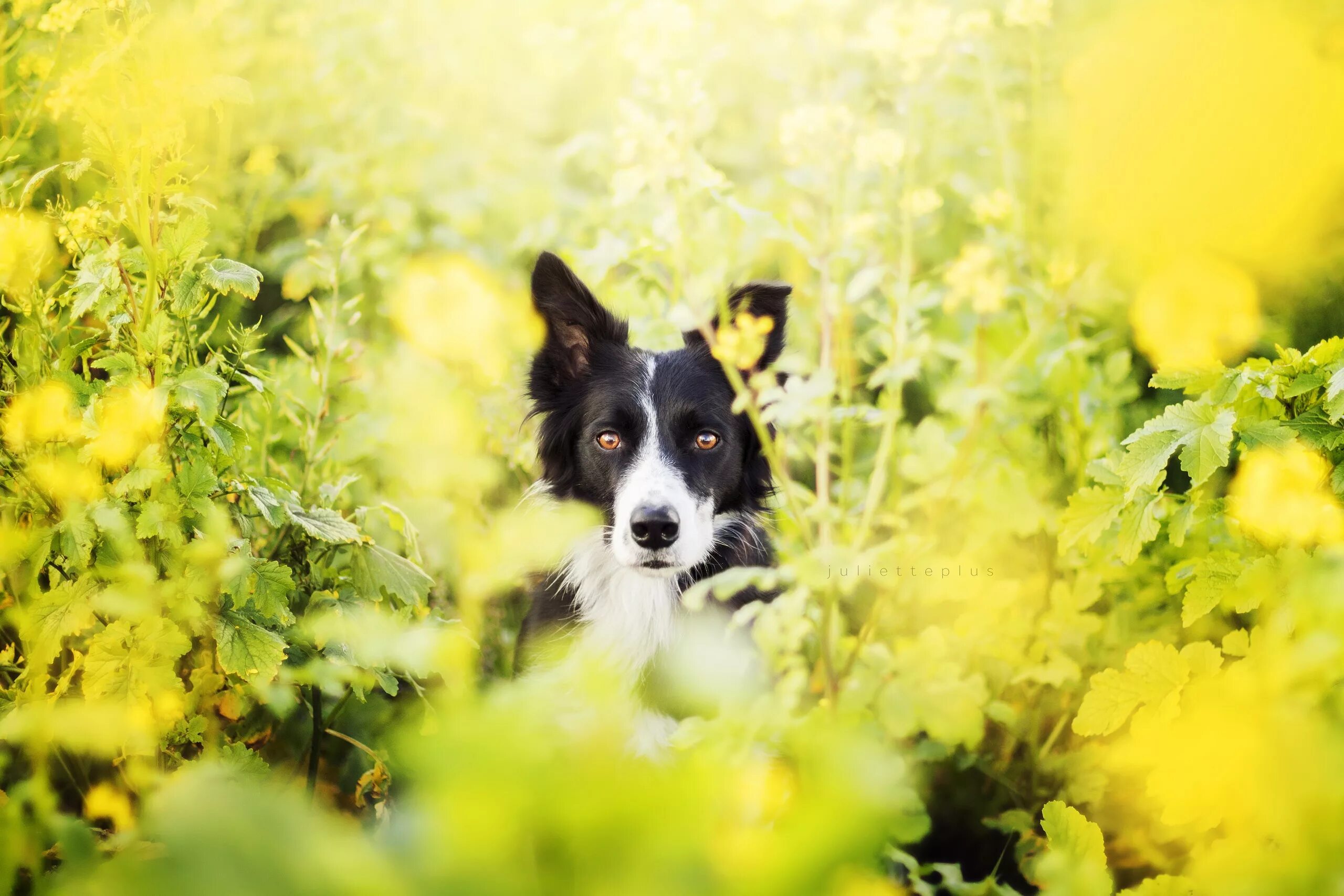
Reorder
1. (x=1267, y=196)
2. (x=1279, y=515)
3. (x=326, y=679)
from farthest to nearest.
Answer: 1. (x=1267, y=196)
2. (x=326, y=679)
3. (x=1279, y=515)

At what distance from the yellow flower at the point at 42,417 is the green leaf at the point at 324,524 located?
444 millimetres

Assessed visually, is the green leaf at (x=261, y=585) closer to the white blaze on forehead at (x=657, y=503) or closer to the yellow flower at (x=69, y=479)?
the yellow flower at (x=69, y=479)

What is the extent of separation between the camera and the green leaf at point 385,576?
202 centimetres

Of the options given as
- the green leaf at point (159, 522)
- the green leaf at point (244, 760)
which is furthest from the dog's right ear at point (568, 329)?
the green leaf at point (244, 760)

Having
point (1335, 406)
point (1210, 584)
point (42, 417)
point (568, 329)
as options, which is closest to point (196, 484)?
point (42, 417)

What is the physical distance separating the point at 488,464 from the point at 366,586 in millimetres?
1089

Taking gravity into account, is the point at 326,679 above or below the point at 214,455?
below

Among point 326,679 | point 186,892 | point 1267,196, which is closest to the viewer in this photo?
point 186,892

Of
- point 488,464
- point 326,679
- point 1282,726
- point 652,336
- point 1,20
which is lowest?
point 488,464

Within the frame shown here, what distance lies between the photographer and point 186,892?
0.50 m

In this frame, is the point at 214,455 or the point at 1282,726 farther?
the point at 214,455

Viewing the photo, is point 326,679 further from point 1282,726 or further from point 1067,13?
point 1067,13

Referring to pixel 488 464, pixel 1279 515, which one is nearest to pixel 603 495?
pixel 488 464

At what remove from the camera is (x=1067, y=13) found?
10.4 feet
